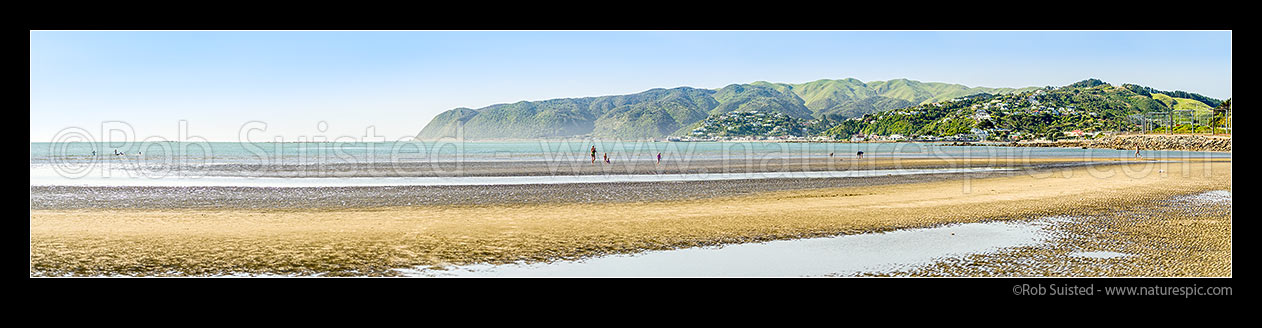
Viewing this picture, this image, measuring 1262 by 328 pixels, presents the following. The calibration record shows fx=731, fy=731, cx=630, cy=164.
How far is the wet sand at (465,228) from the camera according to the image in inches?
375

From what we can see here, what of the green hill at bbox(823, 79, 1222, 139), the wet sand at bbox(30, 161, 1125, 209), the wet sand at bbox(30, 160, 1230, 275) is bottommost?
the wet sand at bbox(30, 160, 1230, 275)

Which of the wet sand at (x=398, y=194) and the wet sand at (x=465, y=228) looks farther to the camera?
the wet sand at (x=398, y=194)

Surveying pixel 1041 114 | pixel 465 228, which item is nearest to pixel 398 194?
pixel 465 228

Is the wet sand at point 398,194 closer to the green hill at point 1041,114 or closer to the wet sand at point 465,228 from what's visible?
the wet sand at point 465,228

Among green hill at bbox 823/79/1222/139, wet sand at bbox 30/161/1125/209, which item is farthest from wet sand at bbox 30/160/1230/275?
green hill at bbox 823/79/1222/139

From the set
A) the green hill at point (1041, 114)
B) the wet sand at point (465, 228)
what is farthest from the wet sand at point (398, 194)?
the green hill at point (1041, 114)

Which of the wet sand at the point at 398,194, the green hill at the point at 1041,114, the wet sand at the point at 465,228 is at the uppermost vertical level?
the green hill at the point at 1041,114

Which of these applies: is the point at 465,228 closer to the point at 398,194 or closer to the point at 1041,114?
the point at 398,194

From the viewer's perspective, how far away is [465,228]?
1255 cm

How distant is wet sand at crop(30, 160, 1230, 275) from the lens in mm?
9523

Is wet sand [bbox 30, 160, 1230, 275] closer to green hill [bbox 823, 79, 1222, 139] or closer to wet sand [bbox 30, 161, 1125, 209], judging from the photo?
wet sand [bbox 30, 161, 1125, 209]

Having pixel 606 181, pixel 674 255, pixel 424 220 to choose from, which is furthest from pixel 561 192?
pixel 674 255

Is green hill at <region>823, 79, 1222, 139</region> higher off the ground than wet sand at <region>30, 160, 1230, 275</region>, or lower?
higher
